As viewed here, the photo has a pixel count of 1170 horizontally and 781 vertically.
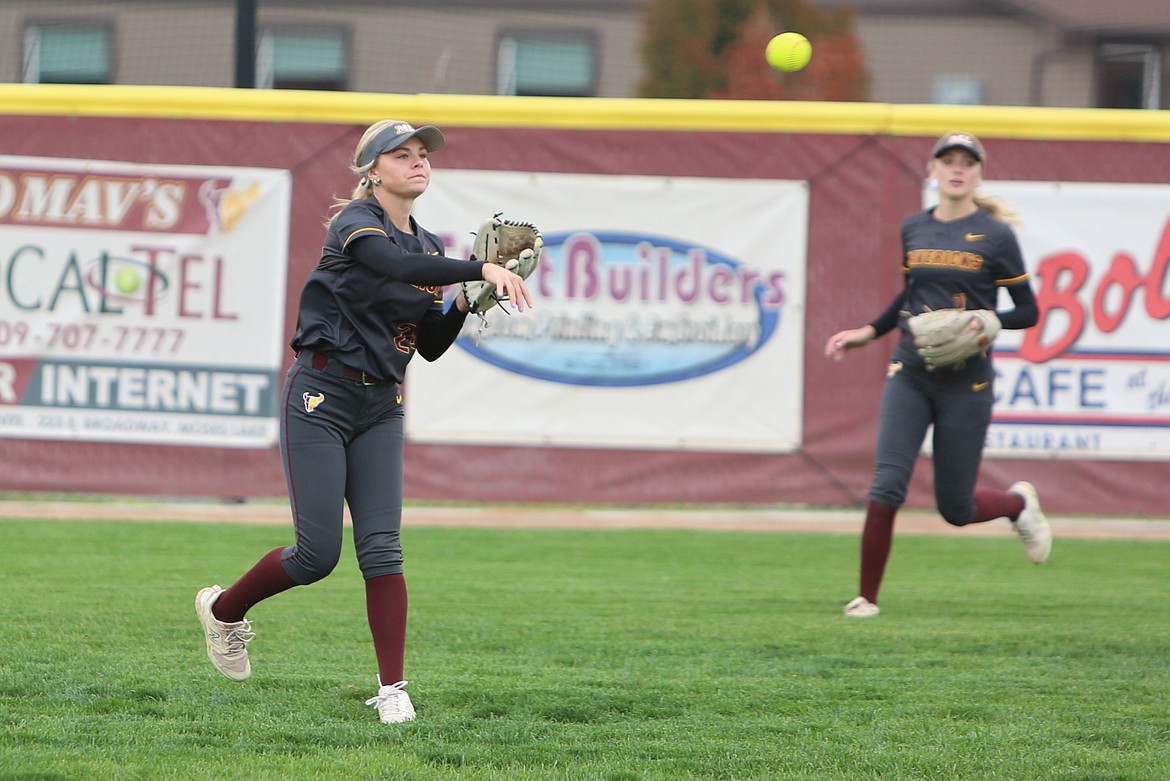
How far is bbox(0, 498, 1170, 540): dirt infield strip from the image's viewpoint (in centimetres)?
945

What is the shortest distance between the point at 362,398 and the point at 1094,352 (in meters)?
7.12

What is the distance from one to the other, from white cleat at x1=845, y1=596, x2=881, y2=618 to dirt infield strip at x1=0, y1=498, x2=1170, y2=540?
317 centimetres

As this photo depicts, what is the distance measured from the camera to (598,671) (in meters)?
4.90

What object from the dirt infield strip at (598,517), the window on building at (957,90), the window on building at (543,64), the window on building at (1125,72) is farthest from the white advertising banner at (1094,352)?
the window on building at (543,64)

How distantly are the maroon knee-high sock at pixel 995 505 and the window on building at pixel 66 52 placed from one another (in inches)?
429

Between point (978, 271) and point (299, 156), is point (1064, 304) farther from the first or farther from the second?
point (299, 156)

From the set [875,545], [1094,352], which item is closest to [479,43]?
[1094,352]

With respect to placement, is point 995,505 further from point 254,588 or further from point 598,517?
point 598,517

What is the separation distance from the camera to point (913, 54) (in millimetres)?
16484

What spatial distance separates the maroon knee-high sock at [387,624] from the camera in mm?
4188

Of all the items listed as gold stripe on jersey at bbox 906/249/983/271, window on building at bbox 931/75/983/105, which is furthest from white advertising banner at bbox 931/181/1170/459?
window on building at bbox 931/75/983/105

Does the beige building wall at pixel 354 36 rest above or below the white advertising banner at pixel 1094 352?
above

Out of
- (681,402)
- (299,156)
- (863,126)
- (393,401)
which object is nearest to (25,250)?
(299,156)

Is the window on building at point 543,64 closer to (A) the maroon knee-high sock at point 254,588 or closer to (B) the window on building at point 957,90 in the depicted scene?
(B) the window on building at point 957,90
